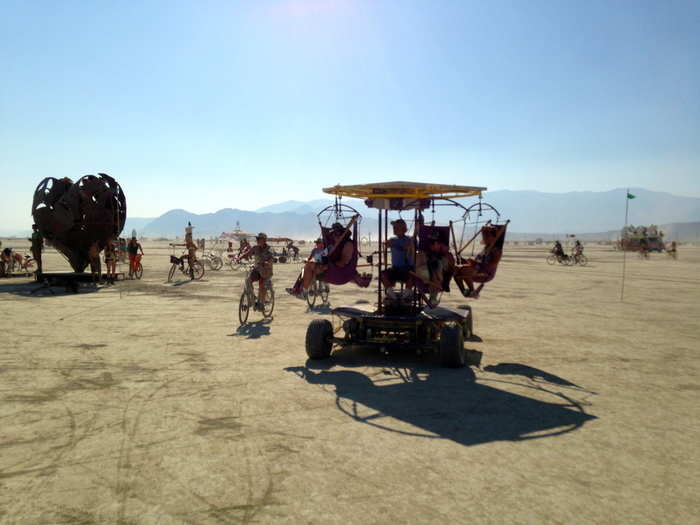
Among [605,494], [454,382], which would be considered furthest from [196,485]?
[454,382]

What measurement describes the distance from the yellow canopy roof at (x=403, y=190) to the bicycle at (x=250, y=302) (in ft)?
15.0

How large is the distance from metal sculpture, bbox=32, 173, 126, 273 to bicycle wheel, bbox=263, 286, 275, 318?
475 inches

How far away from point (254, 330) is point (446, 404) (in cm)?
626

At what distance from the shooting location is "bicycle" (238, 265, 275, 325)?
12.3 m

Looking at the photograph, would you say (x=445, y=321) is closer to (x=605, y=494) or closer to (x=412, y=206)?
(x=412, y=206)

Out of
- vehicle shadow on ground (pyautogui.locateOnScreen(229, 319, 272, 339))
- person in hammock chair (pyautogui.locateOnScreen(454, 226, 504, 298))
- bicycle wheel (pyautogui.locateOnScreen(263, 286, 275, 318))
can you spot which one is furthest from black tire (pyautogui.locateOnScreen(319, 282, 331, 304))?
person in hammock chair (pyautogui.locateOnScreen(454, 226, 504, 298))

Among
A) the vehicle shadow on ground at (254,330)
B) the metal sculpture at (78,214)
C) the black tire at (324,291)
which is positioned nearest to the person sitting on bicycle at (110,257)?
the metal sculpture at (78,214)

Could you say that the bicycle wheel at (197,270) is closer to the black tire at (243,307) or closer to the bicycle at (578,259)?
the black tire at (243,307)

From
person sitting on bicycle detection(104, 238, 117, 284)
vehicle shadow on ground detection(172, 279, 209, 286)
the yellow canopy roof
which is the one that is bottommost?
vehicle shadow on ground detection(172, 279, 209, 286)

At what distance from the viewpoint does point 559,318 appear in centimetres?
1323

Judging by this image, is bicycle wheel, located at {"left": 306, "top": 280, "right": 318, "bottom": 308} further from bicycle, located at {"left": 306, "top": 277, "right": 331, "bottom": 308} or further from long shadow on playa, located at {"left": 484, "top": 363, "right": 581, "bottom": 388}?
long shadow on playa, located at {"left": 484, "top": 363, "right": 581, "bottom": 388}

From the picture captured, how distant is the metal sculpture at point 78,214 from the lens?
2208 cm

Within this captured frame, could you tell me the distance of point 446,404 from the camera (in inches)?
250

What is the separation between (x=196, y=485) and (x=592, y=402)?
5074 mm
